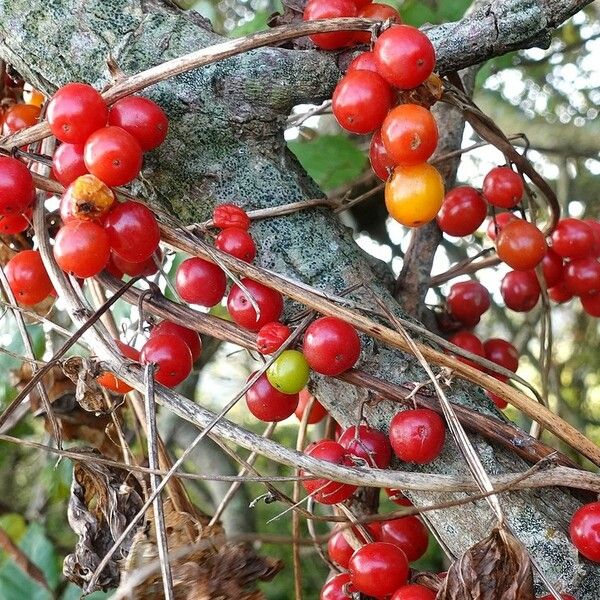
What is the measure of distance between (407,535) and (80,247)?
445mm

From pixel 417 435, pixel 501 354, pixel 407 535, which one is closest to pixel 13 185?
pixel 417 435

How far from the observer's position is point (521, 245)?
89 centimetres

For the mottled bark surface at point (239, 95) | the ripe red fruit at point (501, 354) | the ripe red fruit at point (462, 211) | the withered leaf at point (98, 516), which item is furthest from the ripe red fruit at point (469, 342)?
the withered leaf at point (98, 516)

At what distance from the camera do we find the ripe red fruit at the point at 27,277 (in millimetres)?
758

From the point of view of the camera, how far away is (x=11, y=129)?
88cm

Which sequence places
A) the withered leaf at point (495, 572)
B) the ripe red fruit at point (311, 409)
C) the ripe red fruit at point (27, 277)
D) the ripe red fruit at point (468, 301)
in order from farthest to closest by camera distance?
the ripe red fruit at point (468, 301)
the ripe red fruit at point (311, 409)
the ripe red fruit at point (27, 277)
the withered leaf at point (495, 572)

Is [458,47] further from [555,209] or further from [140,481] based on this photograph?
[140,481]

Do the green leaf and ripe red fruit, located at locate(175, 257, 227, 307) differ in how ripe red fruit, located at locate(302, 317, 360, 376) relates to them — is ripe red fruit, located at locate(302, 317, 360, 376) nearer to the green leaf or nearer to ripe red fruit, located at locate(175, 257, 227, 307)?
ripe red fruit, located at locate(175, 257, 227, 307)

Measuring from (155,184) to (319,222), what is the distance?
Result: 165 mm

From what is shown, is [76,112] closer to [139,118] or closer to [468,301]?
[139,118]

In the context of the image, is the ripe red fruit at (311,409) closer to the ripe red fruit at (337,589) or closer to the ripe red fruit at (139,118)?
the ripe red fruit at (337,589)

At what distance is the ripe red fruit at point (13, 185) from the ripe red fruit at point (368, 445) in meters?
0.36

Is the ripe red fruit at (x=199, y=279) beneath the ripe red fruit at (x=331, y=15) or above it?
beneath

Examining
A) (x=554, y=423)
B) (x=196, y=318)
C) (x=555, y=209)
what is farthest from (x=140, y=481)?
(x=555, y=209)
